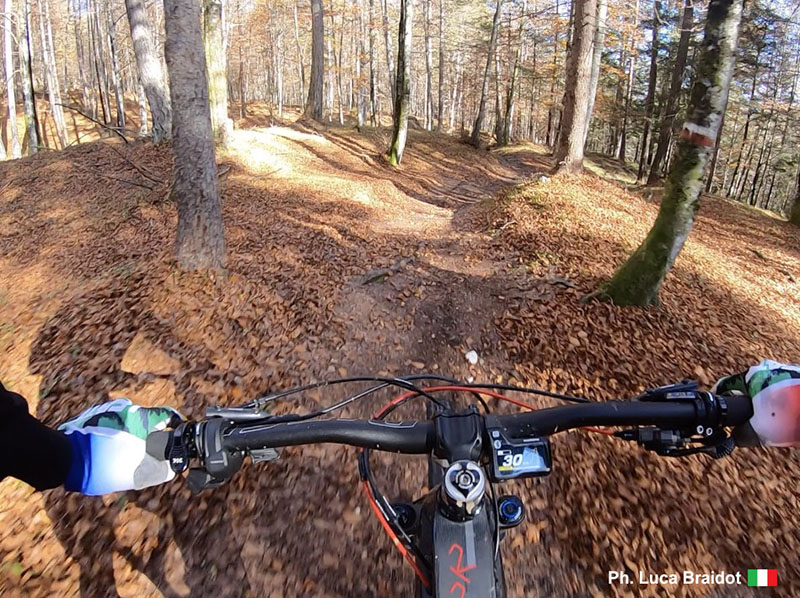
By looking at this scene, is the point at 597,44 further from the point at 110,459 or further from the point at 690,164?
the point at 110,459

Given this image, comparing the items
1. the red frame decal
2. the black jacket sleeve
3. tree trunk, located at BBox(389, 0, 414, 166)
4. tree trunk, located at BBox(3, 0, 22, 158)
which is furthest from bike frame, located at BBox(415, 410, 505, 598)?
tree trunk, located at BBox(3, 0, 22, 158)

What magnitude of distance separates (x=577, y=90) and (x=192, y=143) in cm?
1194

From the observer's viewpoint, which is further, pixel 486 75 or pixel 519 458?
pixel 486 75

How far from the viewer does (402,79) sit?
17.3 meters

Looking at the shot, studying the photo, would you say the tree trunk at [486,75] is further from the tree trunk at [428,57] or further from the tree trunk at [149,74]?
the tree trunk at [149,74]

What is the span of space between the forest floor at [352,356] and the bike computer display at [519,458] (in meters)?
2.29

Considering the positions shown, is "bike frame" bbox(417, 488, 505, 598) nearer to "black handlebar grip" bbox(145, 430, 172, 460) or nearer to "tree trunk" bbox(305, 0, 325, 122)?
"black handlebar grip" bbox(145, 430, 172, 460)

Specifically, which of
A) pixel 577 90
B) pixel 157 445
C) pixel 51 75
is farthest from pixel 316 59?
pixel 157 445

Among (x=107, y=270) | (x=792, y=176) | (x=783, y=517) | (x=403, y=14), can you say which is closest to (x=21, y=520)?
(x=107, y=270)

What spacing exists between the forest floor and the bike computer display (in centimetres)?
229

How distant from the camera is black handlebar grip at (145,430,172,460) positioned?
5.29 feet

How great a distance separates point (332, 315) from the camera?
6379 millimetres

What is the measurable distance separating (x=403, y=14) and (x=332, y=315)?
14777 mm

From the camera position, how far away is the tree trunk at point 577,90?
1321 centimetres
